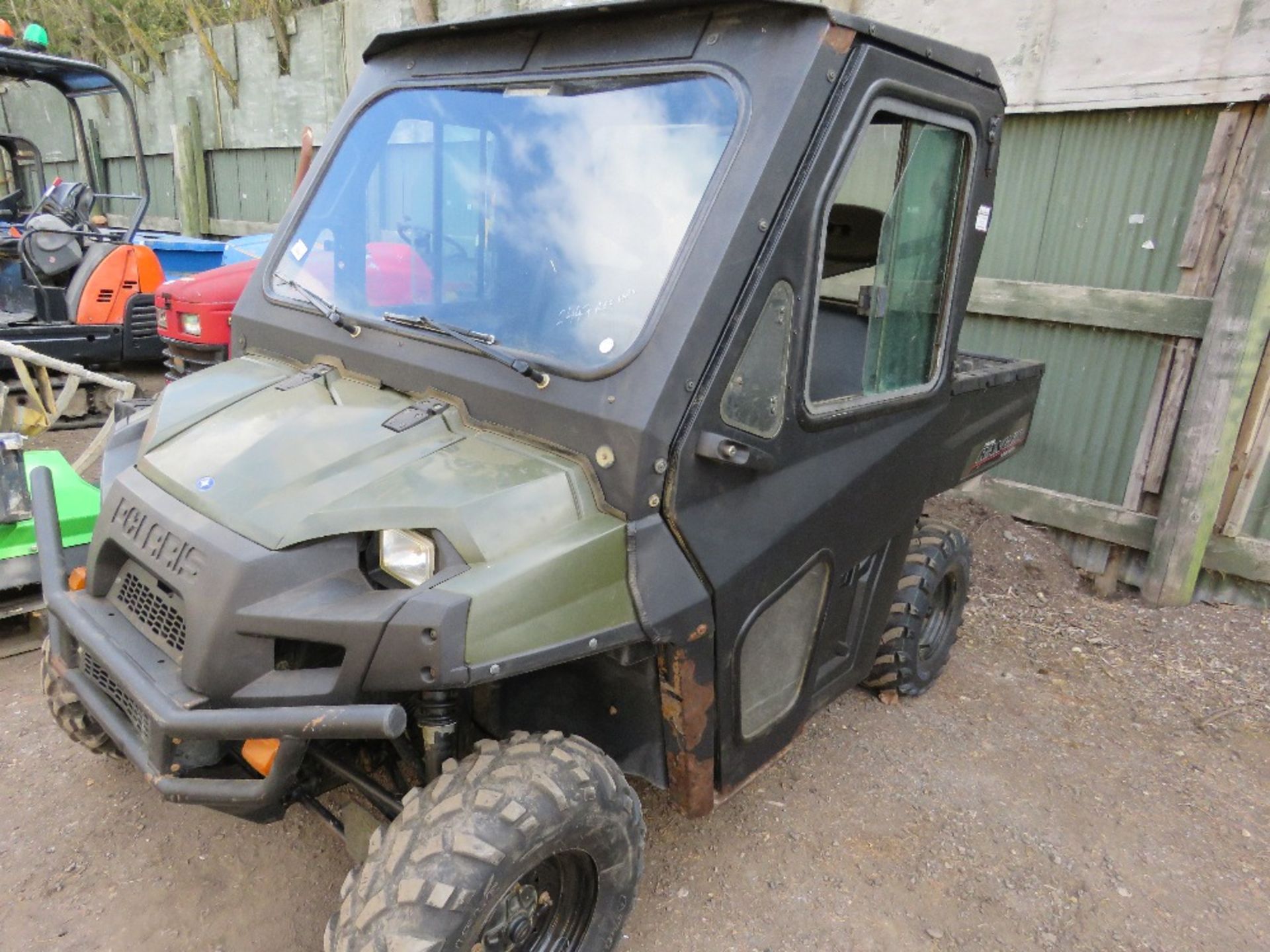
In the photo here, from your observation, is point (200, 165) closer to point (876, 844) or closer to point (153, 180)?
point (153, 180)

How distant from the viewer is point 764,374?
2021 millimetres

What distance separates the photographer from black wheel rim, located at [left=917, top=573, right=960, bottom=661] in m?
3.65

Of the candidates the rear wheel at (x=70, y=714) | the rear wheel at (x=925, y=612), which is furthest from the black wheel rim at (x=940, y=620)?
the rear wheel at (x=70, y=714)

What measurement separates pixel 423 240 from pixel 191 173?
10084 millimetres

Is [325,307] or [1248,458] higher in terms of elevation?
[325,307]

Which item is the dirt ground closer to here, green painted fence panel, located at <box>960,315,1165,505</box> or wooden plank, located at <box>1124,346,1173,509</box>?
wooden plank, located at <box>1124,346,1173,509</box>

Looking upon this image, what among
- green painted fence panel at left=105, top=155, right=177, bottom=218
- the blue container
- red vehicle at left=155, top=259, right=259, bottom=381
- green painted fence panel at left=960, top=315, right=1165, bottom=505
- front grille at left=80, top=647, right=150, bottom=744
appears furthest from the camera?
green painted fence panel at left=105, top=155, right=177, bottom=218

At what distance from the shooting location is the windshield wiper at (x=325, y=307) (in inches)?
94.6

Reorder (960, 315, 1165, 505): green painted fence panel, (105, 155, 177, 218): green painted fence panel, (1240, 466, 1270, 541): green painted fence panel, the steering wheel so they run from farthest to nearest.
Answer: (105, 155, 177, 218): green painted fence panel → (960, 315, 1165, 505): green painted fence panel → (1240, 466, 1270, 541): green painted fence panel → the steering wheel

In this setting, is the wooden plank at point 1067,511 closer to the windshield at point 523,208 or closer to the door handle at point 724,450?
the door handle at point 724,450

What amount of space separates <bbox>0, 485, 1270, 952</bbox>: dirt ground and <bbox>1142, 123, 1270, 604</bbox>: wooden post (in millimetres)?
844

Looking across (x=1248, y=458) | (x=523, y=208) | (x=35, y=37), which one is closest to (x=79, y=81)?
(x=35, y=37)

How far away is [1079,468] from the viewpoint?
4758mm

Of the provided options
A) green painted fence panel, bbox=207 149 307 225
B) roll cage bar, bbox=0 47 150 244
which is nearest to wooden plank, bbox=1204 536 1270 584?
roll cage bar, bbox=0 47 150 244
